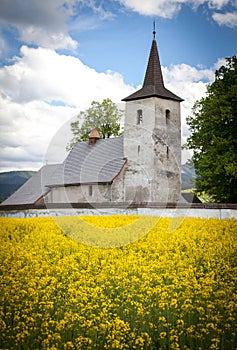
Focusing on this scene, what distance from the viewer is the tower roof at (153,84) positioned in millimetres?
35781

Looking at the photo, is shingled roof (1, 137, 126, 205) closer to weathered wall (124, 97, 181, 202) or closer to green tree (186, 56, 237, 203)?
weathered wall (124, 97, 181, 202)

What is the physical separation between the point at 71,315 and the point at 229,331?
221cm

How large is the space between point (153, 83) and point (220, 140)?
9038 millimetres

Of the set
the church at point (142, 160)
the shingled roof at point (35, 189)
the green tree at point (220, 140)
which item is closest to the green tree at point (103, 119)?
the shingled roof at point (35, 189)

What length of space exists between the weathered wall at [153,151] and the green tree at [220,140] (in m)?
2.98

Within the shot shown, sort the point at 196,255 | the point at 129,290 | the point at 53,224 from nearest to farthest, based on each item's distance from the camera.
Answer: the point at 129,290, the point at 196,255, the point at 53,224

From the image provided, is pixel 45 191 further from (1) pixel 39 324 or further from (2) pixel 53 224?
(1) pixel 39 324

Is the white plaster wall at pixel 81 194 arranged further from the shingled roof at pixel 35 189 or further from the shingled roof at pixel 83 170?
the shingled roof at pixel 35 189

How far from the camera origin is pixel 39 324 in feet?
21.0

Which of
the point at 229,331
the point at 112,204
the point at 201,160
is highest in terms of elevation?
the point at 201,160

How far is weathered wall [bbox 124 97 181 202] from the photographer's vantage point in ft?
113

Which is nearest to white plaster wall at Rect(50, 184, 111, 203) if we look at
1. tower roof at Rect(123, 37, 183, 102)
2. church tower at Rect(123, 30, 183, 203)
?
church tower at Rect(123, 30, 183, 203)

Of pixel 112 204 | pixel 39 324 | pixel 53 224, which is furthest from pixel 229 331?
pixel 112 204

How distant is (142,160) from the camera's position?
115 ft
